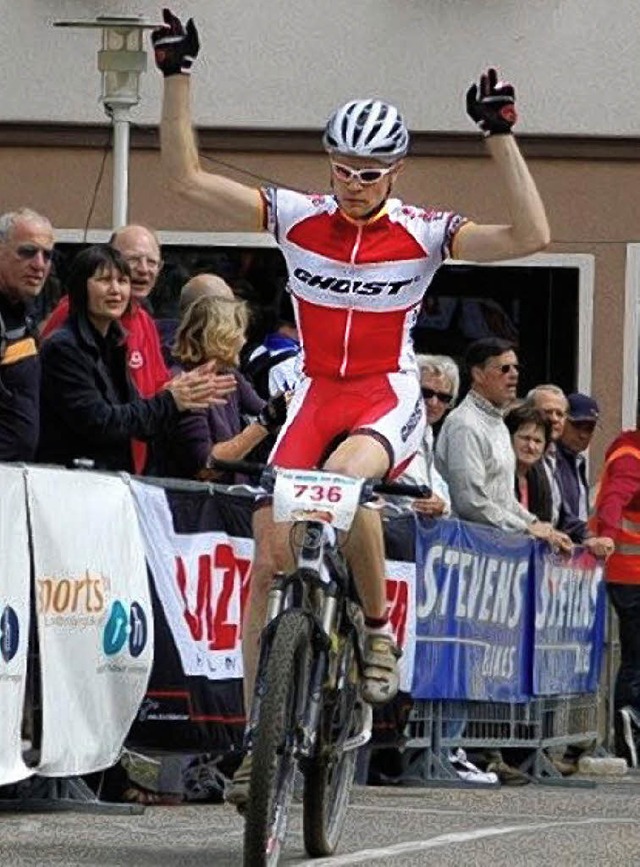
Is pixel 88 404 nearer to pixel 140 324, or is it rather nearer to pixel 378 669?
pixel 140 324

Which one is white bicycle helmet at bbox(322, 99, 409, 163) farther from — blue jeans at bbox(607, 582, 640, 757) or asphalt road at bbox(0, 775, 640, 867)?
blue jeans at bbox(607, 582, 640, 757)

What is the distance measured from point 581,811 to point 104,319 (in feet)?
9.06

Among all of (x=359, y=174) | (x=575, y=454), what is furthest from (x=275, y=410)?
(x=575, y=454)

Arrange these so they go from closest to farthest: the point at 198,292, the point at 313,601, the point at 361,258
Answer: the point at 313,601 < the point at 361,258 < the point at 198,292

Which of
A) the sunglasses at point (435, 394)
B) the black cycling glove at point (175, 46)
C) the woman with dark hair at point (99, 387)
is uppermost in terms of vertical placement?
the black cycling glove at point (175, 46)

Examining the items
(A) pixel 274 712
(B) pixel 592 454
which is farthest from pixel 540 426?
(A) pixel 274 712

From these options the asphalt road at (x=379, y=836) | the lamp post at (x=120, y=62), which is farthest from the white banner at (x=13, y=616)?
the lamp post at (x=120, y=62)

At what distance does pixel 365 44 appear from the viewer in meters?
22.9

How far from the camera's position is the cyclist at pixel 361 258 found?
353 inches

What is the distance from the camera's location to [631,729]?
56.4 ft

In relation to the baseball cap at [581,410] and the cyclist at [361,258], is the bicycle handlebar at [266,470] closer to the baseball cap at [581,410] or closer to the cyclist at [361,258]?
the cyclist at [361,258]

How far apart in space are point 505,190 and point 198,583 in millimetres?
3094

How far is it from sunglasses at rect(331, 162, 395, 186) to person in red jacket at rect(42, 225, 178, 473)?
3.20 meters

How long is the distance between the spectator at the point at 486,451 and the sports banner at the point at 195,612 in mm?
2777
